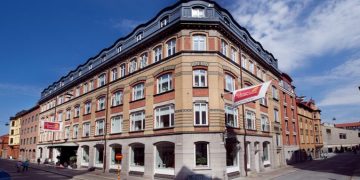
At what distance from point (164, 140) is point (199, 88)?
17.2 ft

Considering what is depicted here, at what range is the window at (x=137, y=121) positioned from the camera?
25.8 metres

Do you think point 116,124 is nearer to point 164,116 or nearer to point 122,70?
point 122,70

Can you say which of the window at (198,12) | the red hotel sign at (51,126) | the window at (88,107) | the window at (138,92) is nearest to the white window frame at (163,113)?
the window at (138,92)

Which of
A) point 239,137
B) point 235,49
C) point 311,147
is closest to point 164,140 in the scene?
point 239,137

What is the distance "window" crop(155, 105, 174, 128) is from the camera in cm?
2277

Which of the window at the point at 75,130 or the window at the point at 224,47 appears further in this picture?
the window at the point at 75,130

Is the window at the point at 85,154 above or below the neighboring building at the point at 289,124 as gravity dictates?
below

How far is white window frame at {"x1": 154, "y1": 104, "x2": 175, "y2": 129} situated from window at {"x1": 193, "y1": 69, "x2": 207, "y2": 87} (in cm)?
285

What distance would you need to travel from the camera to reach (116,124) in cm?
2966

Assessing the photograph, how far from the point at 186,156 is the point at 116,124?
1166cm

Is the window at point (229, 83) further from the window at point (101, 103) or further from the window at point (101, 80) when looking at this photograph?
the window at point (101, 80)

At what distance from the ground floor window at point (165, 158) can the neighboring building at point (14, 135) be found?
64398 millimetres

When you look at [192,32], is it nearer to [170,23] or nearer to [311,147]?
[170,23]

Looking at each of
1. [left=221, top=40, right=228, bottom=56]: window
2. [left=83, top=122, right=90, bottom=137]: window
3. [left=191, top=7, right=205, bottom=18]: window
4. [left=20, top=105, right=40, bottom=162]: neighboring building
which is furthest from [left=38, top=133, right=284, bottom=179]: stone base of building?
[left=20, top=105, right=40, bottom=162]: neighboring building
